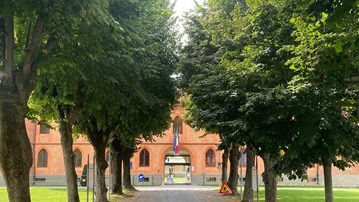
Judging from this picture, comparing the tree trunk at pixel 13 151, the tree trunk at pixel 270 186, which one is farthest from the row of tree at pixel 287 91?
the tree trunk at pixel 13 151

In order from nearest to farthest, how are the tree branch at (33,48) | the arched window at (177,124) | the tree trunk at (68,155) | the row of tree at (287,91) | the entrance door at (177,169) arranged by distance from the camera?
1. the tree branch at (33,48)
2. the row of tree at (287,91)
3. the tree trunk at (68,155)
4. the arched window at (177,124)
5. the entrance door at (177,169)

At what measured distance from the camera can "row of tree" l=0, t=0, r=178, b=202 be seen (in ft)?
30.7

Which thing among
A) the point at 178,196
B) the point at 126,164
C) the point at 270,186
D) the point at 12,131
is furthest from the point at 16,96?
the point at 126,164

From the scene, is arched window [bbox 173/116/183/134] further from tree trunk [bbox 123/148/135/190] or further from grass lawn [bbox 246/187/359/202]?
grass lawn [bbox 246/187/359/202]

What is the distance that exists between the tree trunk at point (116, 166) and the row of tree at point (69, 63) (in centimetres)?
1007

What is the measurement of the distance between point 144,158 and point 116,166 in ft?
87.8

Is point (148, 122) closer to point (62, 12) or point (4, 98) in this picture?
point (4, 98)

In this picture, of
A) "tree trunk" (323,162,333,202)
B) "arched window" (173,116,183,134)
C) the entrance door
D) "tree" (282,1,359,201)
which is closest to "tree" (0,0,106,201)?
"tree" (282,1,359,201)

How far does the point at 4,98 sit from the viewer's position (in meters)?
10.1

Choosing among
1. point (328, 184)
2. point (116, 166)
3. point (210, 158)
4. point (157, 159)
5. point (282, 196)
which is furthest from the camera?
point (210, 158)

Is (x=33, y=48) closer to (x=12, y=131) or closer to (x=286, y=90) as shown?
(x=12, y=131)

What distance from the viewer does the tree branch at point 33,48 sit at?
10.2 meters

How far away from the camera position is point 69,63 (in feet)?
38.6

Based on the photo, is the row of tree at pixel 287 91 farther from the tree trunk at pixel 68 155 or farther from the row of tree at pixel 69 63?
the tree trunk at pixel 68 155
